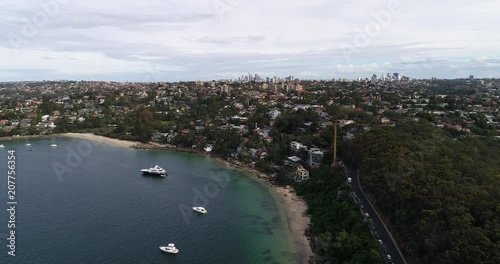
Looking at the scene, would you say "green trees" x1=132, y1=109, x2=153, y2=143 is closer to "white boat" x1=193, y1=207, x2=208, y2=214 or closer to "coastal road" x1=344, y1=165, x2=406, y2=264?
"white boat" x1=193, y1=207, x2=208, y2=214

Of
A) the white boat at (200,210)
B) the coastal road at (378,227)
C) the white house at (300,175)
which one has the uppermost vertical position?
the coastal road at (378,227)

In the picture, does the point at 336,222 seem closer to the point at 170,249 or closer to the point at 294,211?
the point at 294,211

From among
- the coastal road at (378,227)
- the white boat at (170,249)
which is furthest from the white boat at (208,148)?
the white boat at (170,249)

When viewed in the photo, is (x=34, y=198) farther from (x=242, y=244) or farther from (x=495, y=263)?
(x=495, y=263)

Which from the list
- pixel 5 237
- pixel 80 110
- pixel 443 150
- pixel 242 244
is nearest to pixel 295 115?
pixel 443 150

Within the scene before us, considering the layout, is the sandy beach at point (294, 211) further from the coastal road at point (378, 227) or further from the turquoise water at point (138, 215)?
the coastal road at point (378, 227)

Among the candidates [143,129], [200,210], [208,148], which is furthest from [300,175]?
[143,129]

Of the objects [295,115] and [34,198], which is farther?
[295,115]
